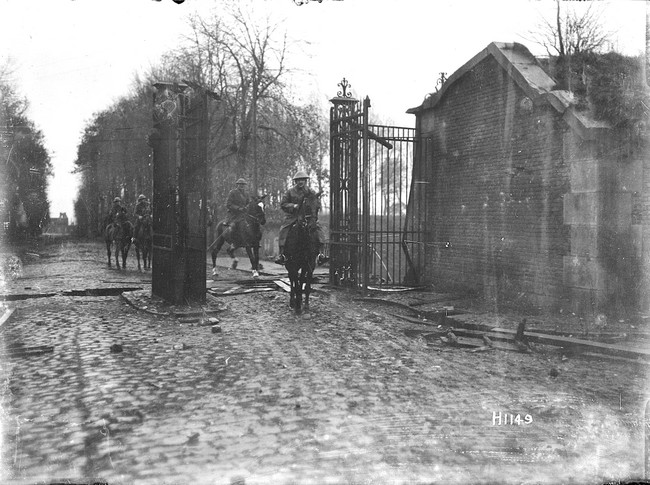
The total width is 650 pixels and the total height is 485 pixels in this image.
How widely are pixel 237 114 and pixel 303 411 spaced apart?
91.3 ft

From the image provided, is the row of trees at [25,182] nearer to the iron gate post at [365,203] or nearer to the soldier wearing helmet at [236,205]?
the soldier wearing helmet at [236,205]

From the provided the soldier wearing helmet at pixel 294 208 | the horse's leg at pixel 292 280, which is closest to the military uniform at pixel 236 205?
the soldier wearing helmet at pixel 294 208

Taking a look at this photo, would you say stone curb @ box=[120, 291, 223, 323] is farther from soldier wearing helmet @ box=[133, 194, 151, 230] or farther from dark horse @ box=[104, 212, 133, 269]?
dark horse @ box=[104, 212, 133, 269]

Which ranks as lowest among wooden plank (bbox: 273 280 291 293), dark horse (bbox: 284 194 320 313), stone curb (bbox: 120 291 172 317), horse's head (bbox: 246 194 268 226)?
stone curb (bbox: 120 291 172 317)

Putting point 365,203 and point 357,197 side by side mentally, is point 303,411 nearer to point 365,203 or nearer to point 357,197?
point 365,203

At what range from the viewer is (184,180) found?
10.1 metres

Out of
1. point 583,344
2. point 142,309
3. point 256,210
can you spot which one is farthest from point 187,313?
point 256,210

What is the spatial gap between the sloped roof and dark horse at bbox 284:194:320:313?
401cm

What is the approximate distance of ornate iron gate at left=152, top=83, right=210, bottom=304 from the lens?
9.97 meters

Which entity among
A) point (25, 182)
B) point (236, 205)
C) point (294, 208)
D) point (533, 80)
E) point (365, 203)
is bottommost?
point (294, 208)

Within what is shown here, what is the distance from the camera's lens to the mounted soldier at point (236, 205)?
1593cm

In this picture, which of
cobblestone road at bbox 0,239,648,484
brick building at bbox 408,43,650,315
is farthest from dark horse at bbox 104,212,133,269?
cobblestone road at bbox 0,239,648,484

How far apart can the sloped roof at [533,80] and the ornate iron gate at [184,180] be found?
5186 millimetres

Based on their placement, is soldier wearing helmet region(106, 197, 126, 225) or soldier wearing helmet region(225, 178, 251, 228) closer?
soldier wearing helmet region(225, 178, 251, 228)
